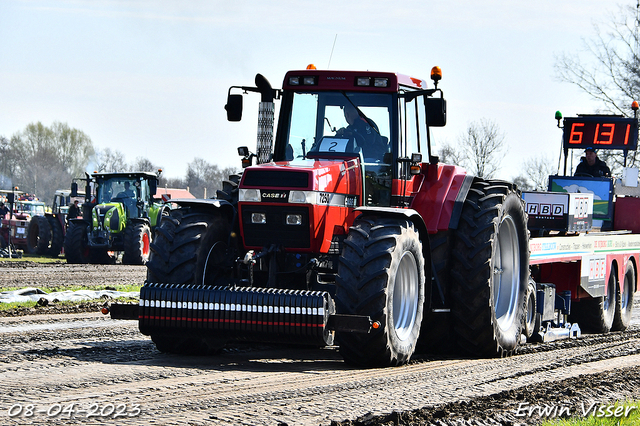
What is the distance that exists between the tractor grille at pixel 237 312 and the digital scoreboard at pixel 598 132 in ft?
34.5

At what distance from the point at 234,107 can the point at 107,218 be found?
16759 mm

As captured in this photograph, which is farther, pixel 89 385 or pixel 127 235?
pixel 127 235

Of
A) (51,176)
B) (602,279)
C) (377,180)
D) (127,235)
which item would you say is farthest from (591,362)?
(51,176)

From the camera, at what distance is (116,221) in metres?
24.7

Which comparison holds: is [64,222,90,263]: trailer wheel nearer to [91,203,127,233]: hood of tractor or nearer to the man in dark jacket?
[91,203,127,233]: hood of tractor

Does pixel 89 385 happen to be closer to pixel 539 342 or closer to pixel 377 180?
pixel 377 180

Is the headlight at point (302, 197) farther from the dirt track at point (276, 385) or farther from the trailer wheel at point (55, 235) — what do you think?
the trailer wheel at point (55, 235)

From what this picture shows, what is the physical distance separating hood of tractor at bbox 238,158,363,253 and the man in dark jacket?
339 inches

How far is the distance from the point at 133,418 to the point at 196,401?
2.13 feet

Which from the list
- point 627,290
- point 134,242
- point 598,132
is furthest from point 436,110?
point 134,242

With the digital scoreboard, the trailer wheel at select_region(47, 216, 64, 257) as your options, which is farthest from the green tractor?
the digital scoreboard

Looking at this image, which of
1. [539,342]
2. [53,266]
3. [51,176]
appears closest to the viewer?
[539,342]

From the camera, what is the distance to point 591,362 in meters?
8.95

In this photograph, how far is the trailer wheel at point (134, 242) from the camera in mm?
24058
